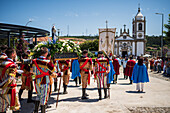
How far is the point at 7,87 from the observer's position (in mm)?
4441

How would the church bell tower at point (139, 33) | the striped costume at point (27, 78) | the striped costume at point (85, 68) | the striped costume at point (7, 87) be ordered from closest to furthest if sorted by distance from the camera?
the striped costume at point (7, 87)
the striped costume at point (27, 78)
the striped costume at point (85, 68)
the church bell tower at point (139, 33)

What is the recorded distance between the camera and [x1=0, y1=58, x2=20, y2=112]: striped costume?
440 cm

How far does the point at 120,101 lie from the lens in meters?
7.05

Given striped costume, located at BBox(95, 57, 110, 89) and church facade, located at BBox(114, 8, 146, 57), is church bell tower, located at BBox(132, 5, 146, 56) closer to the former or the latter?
church facade, located at BBox(114, 8, 146, 57)

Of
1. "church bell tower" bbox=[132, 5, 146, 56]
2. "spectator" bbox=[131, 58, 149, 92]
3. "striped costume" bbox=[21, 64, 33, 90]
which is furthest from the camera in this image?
"church bell tower" bbox=[132, 5, 146, 56]

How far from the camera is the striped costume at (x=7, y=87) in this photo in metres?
4.40

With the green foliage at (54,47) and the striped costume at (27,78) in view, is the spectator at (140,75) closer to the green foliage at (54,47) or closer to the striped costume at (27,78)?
the green foliage at (54,47)

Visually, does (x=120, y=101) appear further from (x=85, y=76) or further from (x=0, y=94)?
(x=0, y=94)

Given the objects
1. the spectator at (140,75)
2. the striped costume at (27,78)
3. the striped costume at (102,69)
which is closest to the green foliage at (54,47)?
the striped costume at (27,78)

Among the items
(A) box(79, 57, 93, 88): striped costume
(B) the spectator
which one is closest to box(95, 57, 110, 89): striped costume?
(A) box(79, 57, 93, 88): striped costume

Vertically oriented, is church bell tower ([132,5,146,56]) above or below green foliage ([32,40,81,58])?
above

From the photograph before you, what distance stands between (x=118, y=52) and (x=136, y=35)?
9230 mm

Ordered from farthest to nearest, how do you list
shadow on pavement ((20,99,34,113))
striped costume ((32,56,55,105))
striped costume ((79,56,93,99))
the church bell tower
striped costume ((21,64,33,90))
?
the church bell tower, striped costume ((79,56,93,99)), striped costume ((21,64,33,90)), shadow on pavement ((20,99,34,113)), striped costume ((32,56,55,105))

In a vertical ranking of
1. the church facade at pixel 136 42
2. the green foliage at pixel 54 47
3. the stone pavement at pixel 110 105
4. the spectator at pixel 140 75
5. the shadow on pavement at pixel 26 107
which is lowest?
the shadow on pavement at pixel 26 107
